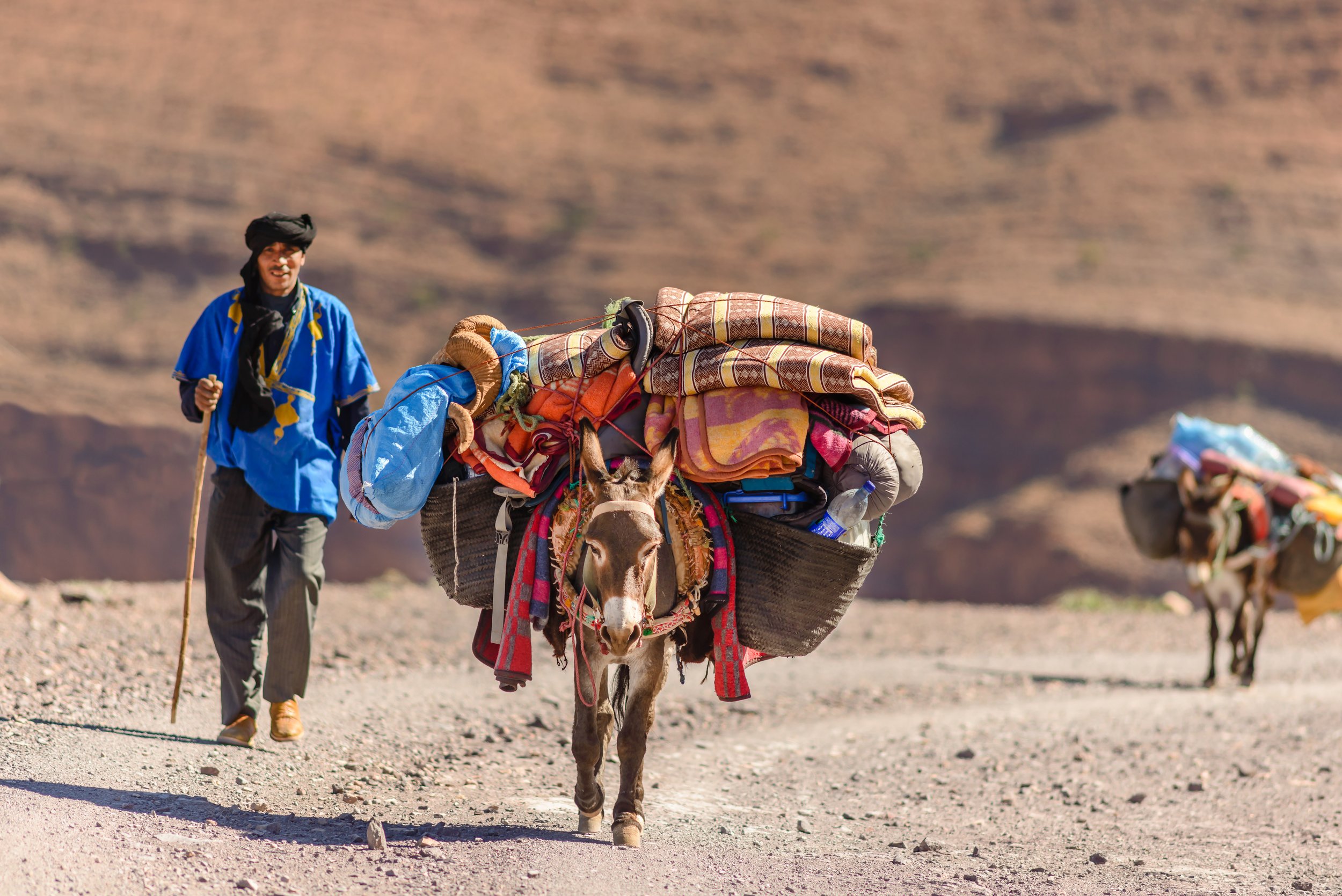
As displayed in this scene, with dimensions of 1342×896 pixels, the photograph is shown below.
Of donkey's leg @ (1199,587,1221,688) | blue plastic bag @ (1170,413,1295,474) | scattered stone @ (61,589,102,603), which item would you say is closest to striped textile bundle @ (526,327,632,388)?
scattered stone @ (61,589,102,603)

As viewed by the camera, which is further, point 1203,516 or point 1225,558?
point 1225,558

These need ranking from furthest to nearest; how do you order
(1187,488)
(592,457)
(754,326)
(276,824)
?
(1187,488), (754,326), (276,824), (592,457)

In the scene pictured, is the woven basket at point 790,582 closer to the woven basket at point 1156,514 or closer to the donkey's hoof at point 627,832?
the donkey's hoof at point 627,832

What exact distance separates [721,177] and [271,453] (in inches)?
1557

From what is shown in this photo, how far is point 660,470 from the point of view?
5258 millimetres

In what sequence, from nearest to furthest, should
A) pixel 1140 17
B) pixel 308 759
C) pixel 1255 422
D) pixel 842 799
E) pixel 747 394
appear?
1. pixel 747 394
2. pixel 308 759
3. pixel 842 799
4. pixel 1255 422
5. pixel 1140 17

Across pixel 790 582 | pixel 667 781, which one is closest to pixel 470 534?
pixel 790 582

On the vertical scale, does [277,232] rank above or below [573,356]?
above

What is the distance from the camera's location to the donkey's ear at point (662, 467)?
5.20 m

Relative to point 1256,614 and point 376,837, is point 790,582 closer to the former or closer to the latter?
point 376,837

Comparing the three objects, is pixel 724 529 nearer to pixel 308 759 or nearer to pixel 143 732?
pixel 308 759

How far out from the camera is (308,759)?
667cm

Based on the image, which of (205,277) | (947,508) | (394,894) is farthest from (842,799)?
(205,277)

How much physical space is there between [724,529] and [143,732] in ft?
10.7
